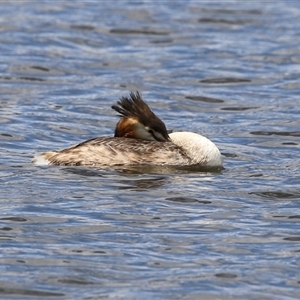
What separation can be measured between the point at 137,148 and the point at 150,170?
27cm

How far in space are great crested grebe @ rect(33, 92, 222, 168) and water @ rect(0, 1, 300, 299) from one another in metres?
0.20

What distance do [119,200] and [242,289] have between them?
2709 millimetres

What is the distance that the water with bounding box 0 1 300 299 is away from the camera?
30.1ft

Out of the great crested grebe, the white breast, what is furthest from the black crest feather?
the white breast

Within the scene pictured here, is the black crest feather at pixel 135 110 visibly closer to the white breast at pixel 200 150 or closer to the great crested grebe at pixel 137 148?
the great crested grebe at pixel 137 148

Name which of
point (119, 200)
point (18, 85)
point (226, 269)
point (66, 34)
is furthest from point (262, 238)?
point (66, 34)

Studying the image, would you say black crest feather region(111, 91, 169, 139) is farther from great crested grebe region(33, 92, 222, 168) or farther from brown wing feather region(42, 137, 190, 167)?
brown wing feather region(42, 137, 190, 167)

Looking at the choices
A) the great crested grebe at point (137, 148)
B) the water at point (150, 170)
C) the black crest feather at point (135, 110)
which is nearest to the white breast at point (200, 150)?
the great crested grebe at point (137, 148)

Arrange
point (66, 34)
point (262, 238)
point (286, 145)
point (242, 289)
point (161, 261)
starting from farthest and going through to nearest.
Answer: point (66, 34) → point (286, 145) → point (262, 238) → point (161, 261) → point (242, 289)

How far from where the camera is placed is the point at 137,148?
12.8 m

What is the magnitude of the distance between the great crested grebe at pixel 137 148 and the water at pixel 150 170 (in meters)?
0.20

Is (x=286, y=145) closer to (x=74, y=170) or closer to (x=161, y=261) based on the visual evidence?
(x=74, y=170)

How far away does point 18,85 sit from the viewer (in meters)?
18.2

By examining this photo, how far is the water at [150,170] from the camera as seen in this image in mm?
9164
